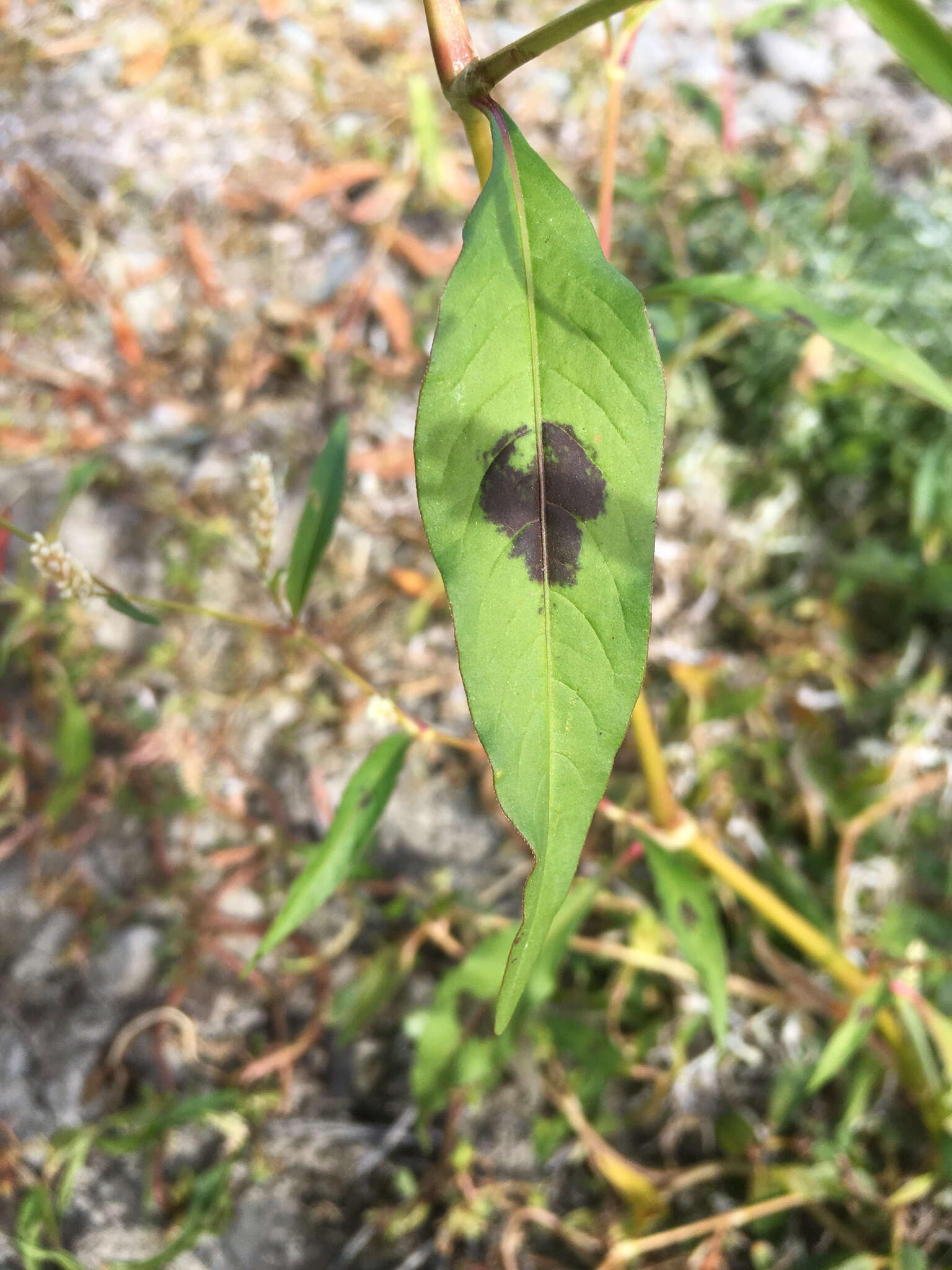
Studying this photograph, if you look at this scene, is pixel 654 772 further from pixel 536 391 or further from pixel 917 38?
pixel 917 38

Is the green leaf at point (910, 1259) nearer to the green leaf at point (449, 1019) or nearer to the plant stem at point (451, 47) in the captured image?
the green leaf at point (449, 1019)

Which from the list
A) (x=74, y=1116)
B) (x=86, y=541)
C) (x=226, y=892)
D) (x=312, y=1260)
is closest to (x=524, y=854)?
(x=226, y=892)

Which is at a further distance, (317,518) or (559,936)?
(559,936)

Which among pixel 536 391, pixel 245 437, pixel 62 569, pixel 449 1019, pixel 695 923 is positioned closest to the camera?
pixel 536 391

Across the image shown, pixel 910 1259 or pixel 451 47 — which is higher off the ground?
pixel 451 47

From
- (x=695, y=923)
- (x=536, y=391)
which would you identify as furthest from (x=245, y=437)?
(x=536, y=391)

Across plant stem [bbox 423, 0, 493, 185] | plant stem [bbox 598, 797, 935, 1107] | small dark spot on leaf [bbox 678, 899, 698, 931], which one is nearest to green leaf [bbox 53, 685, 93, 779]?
plant stem [bbox 598, 797, 935, 1107]

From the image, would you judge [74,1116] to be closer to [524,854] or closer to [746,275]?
[524,854]

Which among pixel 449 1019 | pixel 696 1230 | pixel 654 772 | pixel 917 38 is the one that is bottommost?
pixel 696 1230
